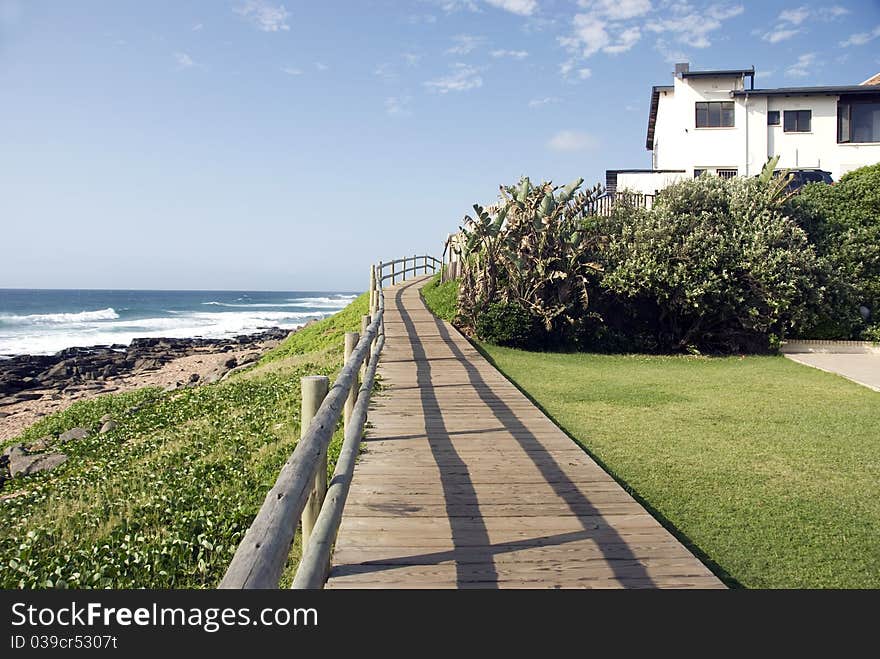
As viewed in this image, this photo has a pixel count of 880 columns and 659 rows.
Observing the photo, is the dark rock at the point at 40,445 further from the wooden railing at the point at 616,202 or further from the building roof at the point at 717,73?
the building roof at the point at 717,73

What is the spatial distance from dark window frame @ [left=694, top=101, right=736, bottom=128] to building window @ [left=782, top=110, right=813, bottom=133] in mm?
2240

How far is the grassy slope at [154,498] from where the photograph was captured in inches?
202

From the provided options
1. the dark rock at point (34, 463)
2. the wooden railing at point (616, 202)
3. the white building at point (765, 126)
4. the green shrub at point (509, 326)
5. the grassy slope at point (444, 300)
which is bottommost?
the dark rock at point (34, 463)

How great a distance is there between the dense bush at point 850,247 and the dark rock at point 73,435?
57.8 ft

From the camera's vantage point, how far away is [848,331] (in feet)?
56.6

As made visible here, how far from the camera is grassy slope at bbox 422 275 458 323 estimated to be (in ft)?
69.5

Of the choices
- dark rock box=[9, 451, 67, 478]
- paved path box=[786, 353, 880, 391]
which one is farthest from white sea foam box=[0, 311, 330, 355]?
paved path box=[786, 353, 880, 391]

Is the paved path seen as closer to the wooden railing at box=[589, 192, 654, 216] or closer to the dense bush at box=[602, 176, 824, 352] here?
the dense bush at box=[602, 176, 824, 352]

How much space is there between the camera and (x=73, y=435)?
1217 centimetres

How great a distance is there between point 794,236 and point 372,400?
12534mm

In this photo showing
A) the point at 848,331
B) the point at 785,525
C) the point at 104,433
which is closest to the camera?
the point at 785,525

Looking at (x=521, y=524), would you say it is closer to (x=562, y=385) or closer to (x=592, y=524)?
(x=592, y=524)

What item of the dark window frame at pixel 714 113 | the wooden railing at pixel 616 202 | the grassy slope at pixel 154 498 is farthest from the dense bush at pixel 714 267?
the dark window frame at pixel 714 113

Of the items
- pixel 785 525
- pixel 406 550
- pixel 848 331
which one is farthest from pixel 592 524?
pixel 848 331
